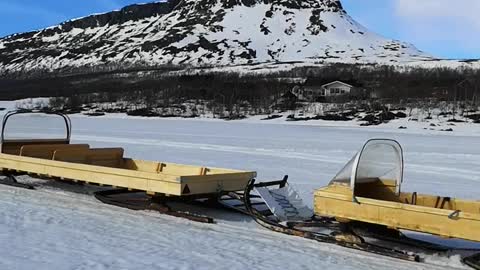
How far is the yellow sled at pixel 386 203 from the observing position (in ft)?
19.6

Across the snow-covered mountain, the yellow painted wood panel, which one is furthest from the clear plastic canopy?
the snow-covered mountain

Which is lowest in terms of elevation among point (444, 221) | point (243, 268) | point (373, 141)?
point (243, 268)

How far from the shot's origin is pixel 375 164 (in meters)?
7.31

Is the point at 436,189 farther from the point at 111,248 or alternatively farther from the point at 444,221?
the point at 111,248

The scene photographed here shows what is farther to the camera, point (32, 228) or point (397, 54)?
point (397, 54)

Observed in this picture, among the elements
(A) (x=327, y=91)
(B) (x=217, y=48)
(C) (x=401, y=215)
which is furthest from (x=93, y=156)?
(B) (x=217, y=48)

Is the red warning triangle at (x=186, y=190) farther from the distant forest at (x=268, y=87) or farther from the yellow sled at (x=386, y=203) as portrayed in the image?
the distant forest at (x=268, y=87)

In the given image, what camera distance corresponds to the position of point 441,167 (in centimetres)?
1623

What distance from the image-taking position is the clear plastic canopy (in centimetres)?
691

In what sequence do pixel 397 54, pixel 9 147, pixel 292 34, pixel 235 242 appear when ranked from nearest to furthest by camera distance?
pixel 235 242
pixel 9 147
pixel 397 54
pixel 292 34

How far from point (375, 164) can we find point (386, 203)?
95 centimetres

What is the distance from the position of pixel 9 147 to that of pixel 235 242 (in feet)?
20.0

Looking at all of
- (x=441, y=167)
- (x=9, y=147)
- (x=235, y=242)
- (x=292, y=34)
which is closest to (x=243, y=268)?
(x=235, y=242)

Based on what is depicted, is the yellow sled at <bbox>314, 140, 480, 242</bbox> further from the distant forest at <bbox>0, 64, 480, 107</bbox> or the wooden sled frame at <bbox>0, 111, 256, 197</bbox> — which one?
the distant forest at <bbox>0, 64, 480, 107</bbox>
